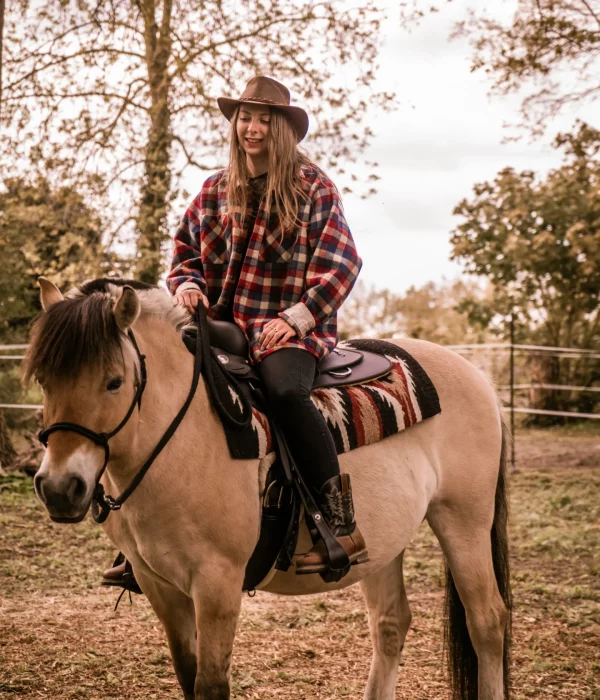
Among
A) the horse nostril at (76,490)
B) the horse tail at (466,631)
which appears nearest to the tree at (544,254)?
the horse tail at (466,631)

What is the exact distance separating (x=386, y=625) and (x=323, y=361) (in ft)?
4.33

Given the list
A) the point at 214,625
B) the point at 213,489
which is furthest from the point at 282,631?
the point at 213,489

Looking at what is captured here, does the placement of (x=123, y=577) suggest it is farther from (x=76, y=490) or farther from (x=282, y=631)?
(x=282, y=631)

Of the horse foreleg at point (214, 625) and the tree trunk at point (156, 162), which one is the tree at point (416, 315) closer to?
the tree trunk at point (156, 162)

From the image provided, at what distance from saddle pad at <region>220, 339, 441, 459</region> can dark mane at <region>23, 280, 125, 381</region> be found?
1.86 feet

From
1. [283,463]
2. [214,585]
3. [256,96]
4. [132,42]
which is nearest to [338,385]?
[283,463]

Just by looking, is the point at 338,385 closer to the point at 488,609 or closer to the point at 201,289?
the point at 201,289

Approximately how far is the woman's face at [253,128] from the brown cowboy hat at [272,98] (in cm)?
3

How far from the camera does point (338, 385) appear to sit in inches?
125

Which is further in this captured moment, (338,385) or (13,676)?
(13,676)

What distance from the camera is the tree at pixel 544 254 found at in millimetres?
14850

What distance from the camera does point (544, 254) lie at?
49.3 feet

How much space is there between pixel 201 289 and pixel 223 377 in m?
0.55

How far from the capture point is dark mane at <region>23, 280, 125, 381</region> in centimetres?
233
